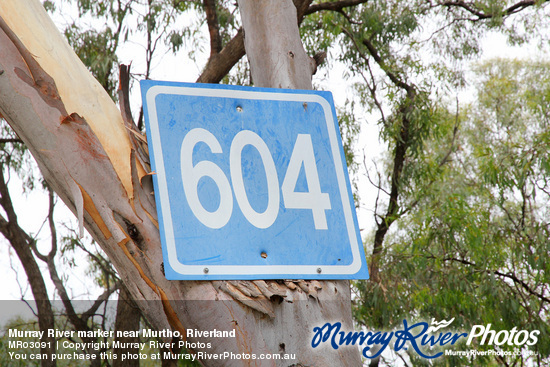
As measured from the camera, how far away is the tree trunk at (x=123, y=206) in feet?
4.13

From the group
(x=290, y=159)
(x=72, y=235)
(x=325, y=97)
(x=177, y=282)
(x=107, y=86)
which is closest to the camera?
(x=177, y=282)

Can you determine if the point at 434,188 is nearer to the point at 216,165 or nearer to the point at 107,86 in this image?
the point at 107,86

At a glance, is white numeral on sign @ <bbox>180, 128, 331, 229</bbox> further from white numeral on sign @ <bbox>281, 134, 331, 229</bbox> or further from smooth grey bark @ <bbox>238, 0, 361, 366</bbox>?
smooth grey bark @ <bbox>238, 0, 361, 366</bbox>

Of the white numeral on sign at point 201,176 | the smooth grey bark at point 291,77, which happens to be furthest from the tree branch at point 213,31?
the white numeral on sign at point 201,176

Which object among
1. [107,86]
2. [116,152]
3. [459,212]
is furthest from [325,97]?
[107,86]

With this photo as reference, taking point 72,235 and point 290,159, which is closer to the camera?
point 290,159

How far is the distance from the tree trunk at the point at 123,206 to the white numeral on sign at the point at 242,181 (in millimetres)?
104

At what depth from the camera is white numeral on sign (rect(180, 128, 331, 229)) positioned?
4.44 feet

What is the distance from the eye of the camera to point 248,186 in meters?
1.41

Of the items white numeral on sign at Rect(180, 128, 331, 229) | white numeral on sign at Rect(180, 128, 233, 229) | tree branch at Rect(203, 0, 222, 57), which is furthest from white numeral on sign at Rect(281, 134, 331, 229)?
tree branch at Rect(203, 0, 222, 57)

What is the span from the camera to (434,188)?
24.2 ft

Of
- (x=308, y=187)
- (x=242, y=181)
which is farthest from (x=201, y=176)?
(x=308, y=187)

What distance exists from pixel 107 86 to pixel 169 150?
18.4 ft

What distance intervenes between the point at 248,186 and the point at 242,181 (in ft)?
0.06
